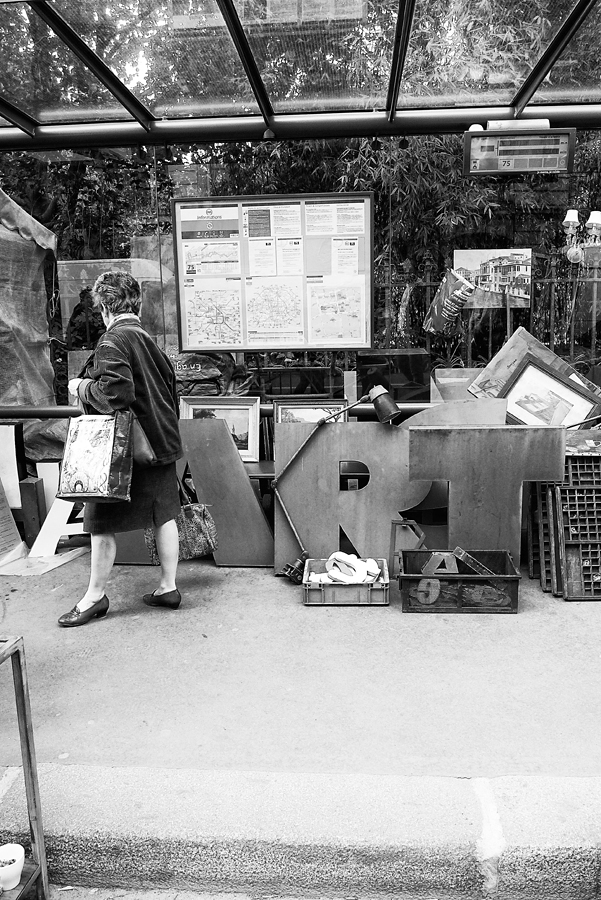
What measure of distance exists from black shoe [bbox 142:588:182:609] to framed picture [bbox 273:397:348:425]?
1.46 m

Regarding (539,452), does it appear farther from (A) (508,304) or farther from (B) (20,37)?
(B) (20,37)

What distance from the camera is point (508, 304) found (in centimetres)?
589

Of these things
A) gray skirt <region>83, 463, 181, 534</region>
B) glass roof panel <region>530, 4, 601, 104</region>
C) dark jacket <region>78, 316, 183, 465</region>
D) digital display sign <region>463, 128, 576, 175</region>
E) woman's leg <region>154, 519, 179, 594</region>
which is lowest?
woman's leg <region>154, 519, 179, 594</region>

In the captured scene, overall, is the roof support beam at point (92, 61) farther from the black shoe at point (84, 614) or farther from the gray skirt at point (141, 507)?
the black shoe at point (84, 614)

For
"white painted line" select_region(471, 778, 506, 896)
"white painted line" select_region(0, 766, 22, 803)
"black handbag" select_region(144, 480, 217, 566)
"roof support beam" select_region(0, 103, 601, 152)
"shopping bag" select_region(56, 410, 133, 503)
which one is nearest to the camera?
"white painted line" select_region(471, 778, 506, 896)

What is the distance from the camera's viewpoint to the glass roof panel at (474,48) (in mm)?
4445

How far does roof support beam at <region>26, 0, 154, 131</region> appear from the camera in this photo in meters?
4.41

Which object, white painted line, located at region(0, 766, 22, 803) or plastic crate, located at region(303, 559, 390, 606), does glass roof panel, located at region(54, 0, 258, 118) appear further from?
white painted line, located at region(0, 766, 22, 803)

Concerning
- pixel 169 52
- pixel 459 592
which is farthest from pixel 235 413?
pixel 169 52

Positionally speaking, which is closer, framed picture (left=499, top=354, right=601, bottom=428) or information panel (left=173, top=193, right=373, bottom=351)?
framed picture (left=499, top=354, right=601, bottom=428)

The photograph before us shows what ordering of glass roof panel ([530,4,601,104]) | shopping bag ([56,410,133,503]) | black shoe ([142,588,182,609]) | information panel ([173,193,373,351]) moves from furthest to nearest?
1. information panel ([173,193,373,351])
2. glass roof panel ([530,4,601,104])
3. black shoe ([142,588,182,609])
4. shopping bag ([56,410,133,503])

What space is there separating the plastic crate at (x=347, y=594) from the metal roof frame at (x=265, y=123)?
3.37m

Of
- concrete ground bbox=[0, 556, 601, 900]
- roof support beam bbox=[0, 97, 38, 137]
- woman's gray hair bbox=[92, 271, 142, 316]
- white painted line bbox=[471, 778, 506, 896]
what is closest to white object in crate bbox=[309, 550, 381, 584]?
concrete ground bbox=[0, 556, 601, 900]

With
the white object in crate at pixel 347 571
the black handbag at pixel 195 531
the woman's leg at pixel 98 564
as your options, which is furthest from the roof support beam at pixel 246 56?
the white object in crate at pixel 347 571
